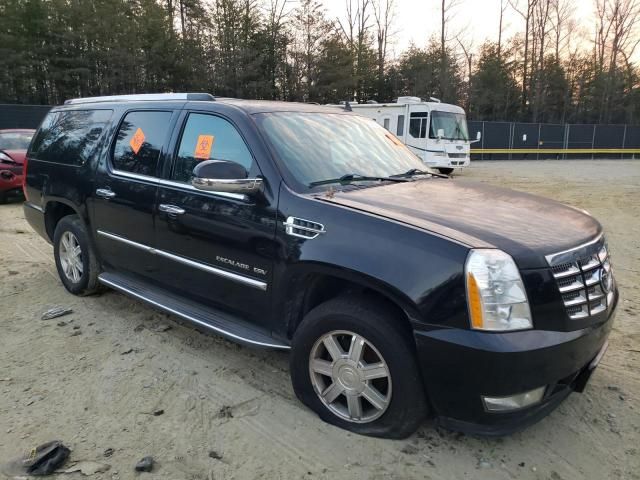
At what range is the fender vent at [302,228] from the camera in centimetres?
274

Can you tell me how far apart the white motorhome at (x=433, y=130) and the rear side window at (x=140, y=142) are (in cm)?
1506

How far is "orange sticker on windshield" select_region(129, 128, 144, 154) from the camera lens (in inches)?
156

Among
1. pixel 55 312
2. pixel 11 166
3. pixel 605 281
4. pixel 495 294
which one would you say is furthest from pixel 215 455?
pixel 11 166

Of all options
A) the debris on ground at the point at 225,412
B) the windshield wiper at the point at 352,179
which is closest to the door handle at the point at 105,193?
the windshield wiper at the point at 352,179

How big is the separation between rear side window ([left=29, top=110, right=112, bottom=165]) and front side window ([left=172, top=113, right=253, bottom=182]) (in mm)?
1219

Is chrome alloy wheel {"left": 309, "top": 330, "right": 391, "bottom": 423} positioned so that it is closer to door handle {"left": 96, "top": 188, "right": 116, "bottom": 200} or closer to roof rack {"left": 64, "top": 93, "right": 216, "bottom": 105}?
roof rack {"left": 64, "top": 93, "right": 216, "bottom": 105}

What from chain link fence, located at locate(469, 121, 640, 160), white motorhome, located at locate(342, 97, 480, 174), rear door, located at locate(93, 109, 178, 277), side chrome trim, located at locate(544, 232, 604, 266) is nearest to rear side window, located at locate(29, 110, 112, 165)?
rear door, located at locate(93, 109, 178, 277)

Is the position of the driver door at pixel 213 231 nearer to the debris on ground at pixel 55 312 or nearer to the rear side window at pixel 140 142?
the rear side window at pixel 140 142

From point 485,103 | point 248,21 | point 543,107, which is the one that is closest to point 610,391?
point 248,21

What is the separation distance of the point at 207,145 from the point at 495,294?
220cm

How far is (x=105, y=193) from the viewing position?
13.6ft

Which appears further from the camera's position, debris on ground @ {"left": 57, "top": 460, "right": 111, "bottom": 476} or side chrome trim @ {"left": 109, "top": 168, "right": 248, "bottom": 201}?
side chrome trim @ {"left": 109, "top": 168, "right": 248, "bottom": 201}

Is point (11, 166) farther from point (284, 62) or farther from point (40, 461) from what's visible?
point (284, 62)

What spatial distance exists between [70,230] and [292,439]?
3224 millimetres
